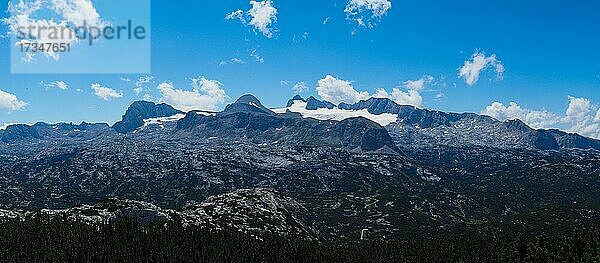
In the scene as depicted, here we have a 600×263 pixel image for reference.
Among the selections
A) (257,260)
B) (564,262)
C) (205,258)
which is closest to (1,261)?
(205,258)

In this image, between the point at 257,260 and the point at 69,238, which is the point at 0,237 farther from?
the point at 257,260

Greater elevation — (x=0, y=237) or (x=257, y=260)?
(x=0, y=237)

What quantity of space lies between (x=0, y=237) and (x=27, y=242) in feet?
35.0

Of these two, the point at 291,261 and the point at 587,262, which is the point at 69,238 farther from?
the point at 587,262

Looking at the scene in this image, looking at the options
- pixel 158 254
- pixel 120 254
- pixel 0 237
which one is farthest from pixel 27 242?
pixel 158 254

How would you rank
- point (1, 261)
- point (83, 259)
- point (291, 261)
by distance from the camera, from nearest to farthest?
point (1, 261)
point (83, 259)
point (291, 261)

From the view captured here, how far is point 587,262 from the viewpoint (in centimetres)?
18925

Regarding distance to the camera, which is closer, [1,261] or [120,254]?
[1,261]

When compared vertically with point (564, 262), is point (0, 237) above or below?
above

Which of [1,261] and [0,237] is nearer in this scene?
[1,261]

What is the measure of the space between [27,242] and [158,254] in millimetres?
53512

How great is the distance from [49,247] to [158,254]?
42778mm

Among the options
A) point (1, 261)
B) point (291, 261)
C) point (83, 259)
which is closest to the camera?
point (1, 261)

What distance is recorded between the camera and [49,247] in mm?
191625
